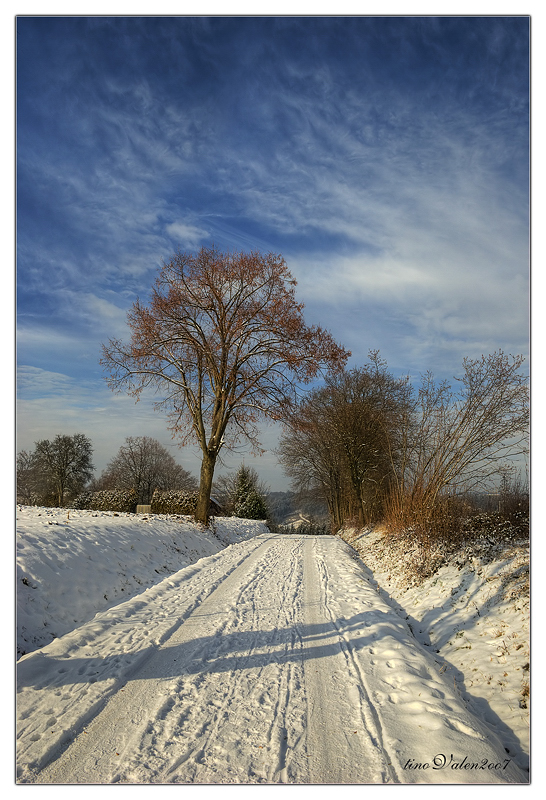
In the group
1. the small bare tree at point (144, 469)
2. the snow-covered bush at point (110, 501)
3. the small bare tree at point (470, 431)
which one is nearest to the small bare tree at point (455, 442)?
the small bare tree at point (470, 431)

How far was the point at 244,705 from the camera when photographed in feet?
11.0

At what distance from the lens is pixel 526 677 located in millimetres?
3828

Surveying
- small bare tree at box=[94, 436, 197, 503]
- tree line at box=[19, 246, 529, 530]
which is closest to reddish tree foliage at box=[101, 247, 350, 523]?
tree line at box=[19, 246, 529, 530]

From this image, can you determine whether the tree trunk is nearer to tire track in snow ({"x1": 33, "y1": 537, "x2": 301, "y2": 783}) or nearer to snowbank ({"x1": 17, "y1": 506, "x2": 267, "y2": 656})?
snowbank ({"x1": 17, "y1": 506, "x2": 267, "y2": 656})

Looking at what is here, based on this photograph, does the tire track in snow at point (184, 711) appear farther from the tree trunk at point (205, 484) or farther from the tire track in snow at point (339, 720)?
the tree trunk at point (205, 484)

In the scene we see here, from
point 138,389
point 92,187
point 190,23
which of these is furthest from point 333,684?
point 138,389

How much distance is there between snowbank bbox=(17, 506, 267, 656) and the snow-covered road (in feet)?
1.26

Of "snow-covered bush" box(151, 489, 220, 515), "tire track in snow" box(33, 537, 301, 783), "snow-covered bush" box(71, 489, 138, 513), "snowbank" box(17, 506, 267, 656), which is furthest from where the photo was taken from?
"snow-covered bush" box(71, 489, 138, 513)

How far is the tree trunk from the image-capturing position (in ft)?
46.4

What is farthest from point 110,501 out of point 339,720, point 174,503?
point 339,720

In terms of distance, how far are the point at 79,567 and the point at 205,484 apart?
25.4 feet

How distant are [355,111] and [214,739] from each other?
5.50 metres

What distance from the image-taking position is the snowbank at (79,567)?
501 cm
